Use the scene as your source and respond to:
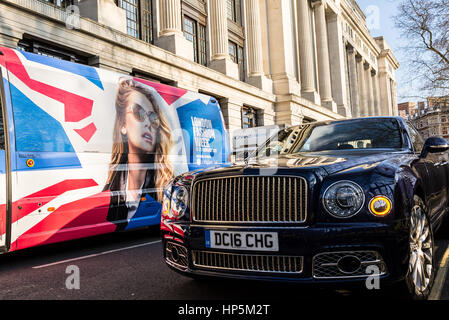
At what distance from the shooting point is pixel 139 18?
60.0ft

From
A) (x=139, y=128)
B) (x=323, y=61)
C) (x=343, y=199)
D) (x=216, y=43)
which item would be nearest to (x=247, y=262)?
(x=343, y=199)

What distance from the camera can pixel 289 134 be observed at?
4.57 metres

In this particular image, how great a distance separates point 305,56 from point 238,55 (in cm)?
989

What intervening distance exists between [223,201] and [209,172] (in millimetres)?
305

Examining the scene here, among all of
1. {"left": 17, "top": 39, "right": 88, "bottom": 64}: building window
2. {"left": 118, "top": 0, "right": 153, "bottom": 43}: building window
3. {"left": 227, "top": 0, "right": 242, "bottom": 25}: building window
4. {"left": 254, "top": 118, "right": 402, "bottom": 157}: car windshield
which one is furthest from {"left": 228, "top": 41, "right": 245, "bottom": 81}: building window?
{"left": 254, "top": 118, "right": 402, "bottom": 157}: car windshield

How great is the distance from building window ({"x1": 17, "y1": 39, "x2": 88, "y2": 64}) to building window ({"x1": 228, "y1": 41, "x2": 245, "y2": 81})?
13.3 metres

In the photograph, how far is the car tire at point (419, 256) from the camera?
105 inches

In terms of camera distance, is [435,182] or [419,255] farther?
[435,182]

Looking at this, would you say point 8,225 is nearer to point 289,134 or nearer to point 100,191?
point 100,191

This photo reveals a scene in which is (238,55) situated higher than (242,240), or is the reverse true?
(238,55)

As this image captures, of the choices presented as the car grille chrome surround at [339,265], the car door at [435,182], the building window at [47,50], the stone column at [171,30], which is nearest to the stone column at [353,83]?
the stone column at [171,30]

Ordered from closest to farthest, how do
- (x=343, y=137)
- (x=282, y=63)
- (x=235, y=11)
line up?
(x=343, y=137) → (x=235, y=11) → (x=282, y=63)

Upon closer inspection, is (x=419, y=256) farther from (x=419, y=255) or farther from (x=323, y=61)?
(x=323, y=61)

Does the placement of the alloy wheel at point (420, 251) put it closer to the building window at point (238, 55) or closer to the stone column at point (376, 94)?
the building window at point (238, 55)
